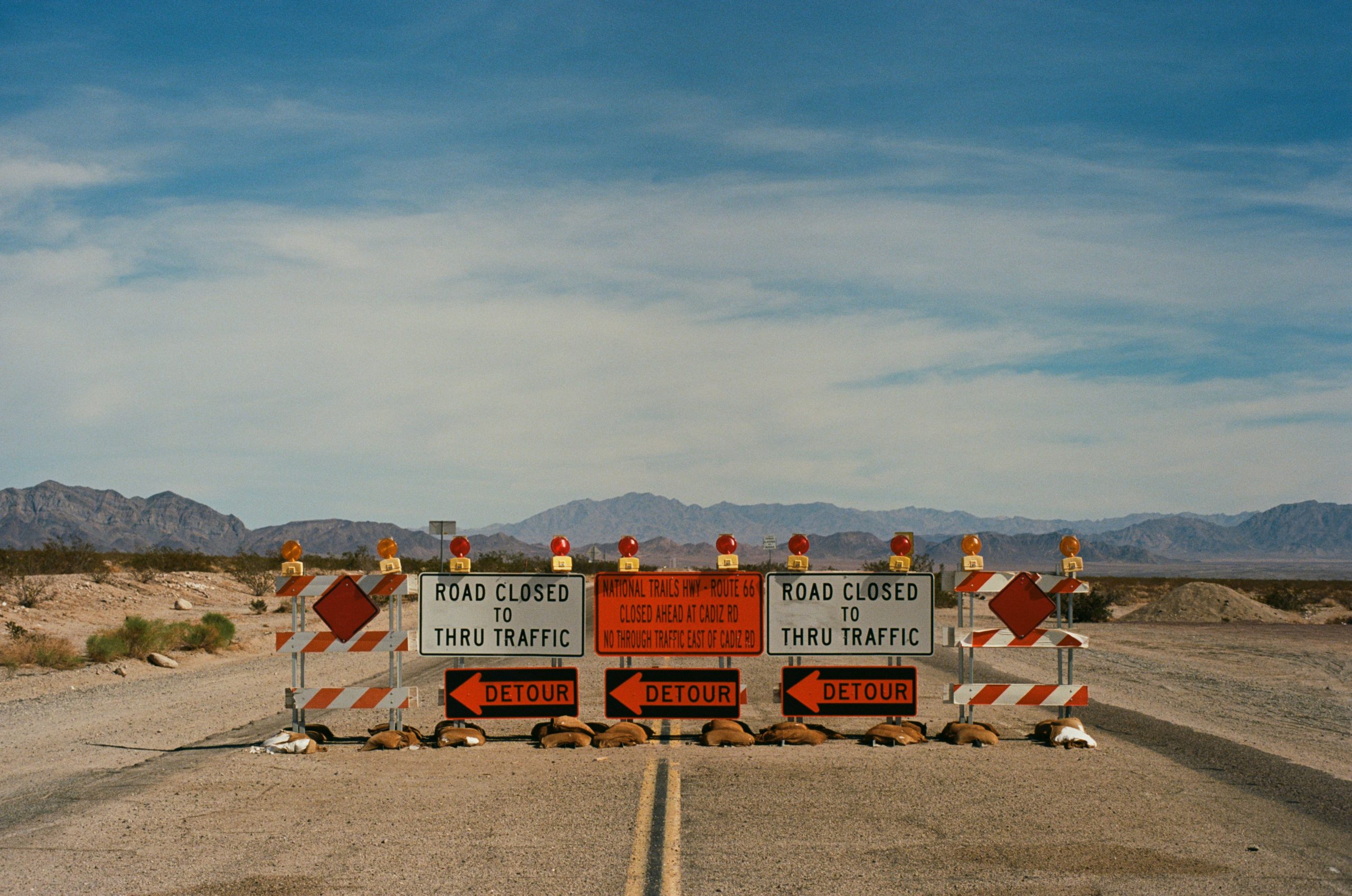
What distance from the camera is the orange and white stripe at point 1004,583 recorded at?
12.1 m

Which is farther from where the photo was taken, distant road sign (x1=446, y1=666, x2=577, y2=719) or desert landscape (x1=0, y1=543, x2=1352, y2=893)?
distant road sign (x1=446, y1=666, x2=577, y2=719)

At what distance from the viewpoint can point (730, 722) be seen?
39.7 feet

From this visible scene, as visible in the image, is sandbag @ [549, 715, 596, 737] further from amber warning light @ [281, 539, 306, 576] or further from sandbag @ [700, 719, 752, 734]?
amber warning light @ [281, 539, 306, 576]

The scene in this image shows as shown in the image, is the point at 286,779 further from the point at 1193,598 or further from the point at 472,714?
the point at 1193,598

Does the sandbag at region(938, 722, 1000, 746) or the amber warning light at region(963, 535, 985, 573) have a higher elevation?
the amber warning light at region(963, 535, 985, 573)

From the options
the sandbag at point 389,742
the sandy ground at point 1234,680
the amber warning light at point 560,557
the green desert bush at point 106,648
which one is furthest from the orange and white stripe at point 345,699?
the green desert bush at point 106,648

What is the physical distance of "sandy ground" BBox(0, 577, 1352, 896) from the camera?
6.96m

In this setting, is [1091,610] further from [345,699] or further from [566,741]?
[345,699]

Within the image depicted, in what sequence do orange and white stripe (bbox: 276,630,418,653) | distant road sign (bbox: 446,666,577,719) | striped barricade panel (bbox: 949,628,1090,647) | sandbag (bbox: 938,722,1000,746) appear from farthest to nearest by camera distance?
1. distant road sign (bbox: 446,666,577,719)
2. striped barricade panel (bbox: 949,628,1090,647)
3. sandbag (bbox: 938,722,1000,746)
4. orange and white stripe (bbox: 276,630,418,653)

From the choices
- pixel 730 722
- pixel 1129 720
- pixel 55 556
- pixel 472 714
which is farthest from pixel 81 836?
pixel 55 556

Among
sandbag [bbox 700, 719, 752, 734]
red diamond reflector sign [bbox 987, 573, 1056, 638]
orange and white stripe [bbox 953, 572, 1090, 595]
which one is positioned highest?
orange and white stripe [bbox 953, 572, 1090, 595]

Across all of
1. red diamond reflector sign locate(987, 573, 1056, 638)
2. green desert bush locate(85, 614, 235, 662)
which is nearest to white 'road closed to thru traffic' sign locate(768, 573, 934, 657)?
red diamond reflector sign locate(987, 573, 1056, 638)

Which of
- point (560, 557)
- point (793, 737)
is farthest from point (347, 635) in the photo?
point (793, 737)

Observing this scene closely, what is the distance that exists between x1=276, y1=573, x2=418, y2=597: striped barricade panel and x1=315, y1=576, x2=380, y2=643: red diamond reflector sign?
4.8 inches
